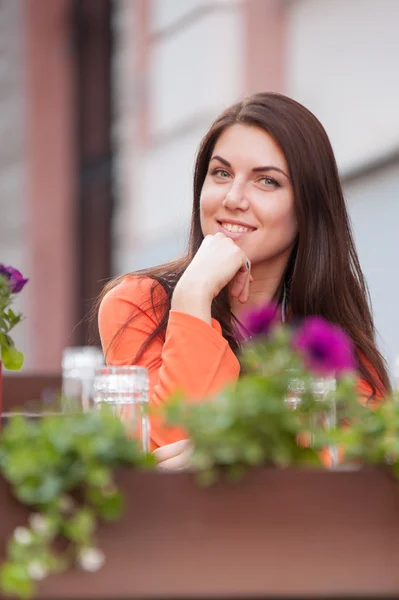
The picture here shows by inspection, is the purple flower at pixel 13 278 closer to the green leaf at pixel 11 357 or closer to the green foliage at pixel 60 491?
the green leaf at pixel 11 357

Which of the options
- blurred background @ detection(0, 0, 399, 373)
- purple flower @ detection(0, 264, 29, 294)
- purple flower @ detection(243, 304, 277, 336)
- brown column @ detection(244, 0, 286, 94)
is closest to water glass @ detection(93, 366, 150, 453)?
purple flower @ detection(0, 264, 29, 294)

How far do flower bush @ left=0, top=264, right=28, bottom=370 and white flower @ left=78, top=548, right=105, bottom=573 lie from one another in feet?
2.00

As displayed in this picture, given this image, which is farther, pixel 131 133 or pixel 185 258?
pixel 131 133

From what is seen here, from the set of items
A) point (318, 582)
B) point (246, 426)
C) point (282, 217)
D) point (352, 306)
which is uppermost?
point (282, 217)

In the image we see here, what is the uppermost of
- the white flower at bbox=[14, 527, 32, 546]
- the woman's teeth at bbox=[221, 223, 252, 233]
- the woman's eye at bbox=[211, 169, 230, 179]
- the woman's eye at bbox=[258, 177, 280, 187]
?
the woman's eye at bbox=[211, 169, 230, 179]

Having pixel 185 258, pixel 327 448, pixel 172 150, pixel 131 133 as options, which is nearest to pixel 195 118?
pixel 172 150

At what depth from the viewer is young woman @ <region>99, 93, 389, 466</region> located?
2.30m

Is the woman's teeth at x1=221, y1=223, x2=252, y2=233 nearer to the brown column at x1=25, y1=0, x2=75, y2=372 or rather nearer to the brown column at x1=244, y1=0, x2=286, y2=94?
the brown column at x1=244, y1=0, x2=286, y2=94

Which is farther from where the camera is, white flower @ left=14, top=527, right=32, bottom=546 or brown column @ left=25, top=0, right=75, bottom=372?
brown column @ left=25, top=0, right=75, bottom=372

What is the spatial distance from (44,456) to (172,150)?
4966 mm

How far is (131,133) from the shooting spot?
6539 mm

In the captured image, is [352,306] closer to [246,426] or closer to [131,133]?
[246,426]

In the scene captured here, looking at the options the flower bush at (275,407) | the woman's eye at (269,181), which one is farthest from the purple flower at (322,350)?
the woman's eye at (269,181)

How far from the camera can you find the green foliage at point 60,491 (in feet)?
2.95
